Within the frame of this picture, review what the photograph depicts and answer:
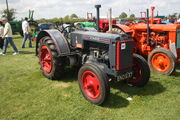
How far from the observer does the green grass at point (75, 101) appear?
3.11m

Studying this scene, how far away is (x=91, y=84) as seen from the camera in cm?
346

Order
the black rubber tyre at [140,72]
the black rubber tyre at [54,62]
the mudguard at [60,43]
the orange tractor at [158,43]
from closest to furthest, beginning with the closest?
the black rubber tyre at [140,72]
the mudguard at [60,43]
the black rubber tyre at [54,62]
the orange tractor at [158,43]

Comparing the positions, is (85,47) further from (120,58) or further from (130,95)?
(130,95)

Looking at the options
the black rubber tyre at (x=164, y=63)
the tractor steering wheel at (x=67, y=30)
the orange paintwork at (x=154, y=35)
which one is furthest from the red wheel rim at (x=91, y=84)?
the orange paintwork at (x=154, y=35)

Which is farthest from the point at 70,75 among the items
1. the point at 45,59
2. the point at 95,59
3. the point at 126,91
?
the point at 126,91

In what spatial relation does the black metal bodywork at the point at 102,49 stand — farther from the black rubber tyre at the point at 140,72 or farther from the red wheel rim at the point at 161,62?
the red wheel rim at the point at 161,62

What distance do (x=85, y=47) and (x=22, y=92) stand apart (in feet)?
5.40

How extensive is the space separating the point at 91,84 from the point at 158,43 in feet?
11.1

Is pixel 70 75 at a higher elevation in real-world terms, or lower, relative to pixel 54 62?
lower

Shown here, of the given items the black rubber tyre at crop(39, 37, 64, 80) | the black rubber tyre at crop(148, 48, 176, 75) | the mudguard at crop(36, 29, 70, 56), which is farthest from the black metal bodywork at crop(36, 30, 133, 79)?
the black rubber tyre at crop(148, 48, 176, 75)

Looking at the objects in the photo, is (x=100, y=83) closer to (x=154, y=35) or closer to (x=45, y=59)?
(x=45, y=59)

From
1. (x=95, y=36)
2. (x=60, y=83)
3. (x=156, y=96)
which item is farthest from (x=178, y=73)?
(x=60, y=83)

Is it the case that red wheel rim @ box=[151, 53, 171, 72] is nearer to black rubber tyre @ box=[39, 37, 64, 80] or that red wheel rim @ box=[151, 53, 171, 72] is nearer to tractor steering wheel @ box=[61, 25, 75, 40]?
tractor steering wheel @ box=[61, 25, 75, 40]

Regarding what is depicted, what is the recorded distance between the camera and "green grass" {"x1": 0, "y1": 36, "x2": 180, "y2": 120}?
311 cm
